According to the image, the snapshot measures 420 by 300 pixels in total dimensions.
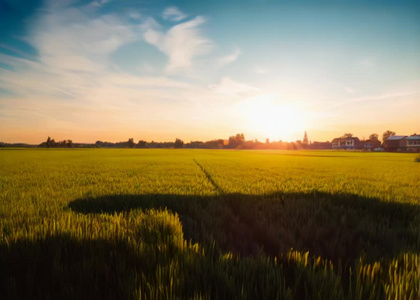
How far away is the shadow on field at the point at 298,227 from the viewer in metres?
2.17

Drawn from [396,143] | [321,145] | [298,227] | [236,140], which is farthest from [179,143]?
[298,227]

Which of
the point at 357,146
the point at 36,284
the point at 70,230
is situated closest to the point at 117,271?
the point at 36,284

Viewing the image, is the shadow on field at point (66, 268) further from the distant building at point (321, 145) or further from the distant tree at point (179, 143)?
the distant building at point (321, 145)

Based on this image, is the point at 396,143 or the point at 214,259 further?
the point at 396,143

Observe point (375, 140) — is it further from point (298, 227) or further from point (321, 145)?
point (298, 227)

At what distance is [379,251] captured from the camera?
6.65 ft

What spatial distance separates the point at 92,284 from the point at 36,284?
39 centimetres

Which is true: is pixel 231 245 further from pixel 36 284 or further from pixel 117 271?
pixel 36 284

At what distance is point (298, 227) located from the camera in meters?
2.70

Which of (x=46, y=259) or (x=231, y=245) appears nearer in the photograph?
(x=46, y=259)

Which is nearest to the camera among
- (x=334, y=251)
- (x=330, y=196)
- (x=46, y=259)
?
(x=46, y=259)

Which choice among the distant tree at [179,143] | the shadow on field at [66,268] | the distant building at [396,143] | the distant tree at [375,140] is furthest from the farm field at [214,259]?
the distant tree at [179,143]

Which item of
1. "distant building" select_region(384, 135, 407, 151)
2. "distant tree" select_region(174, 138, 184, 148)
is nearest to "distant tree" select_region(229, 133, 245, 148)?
"distant tree" select_region(174, 138, 184, 148)

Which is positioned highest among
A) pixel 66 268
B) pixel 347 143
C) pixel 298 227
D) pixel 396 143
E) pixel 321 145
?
pixel 347 143
